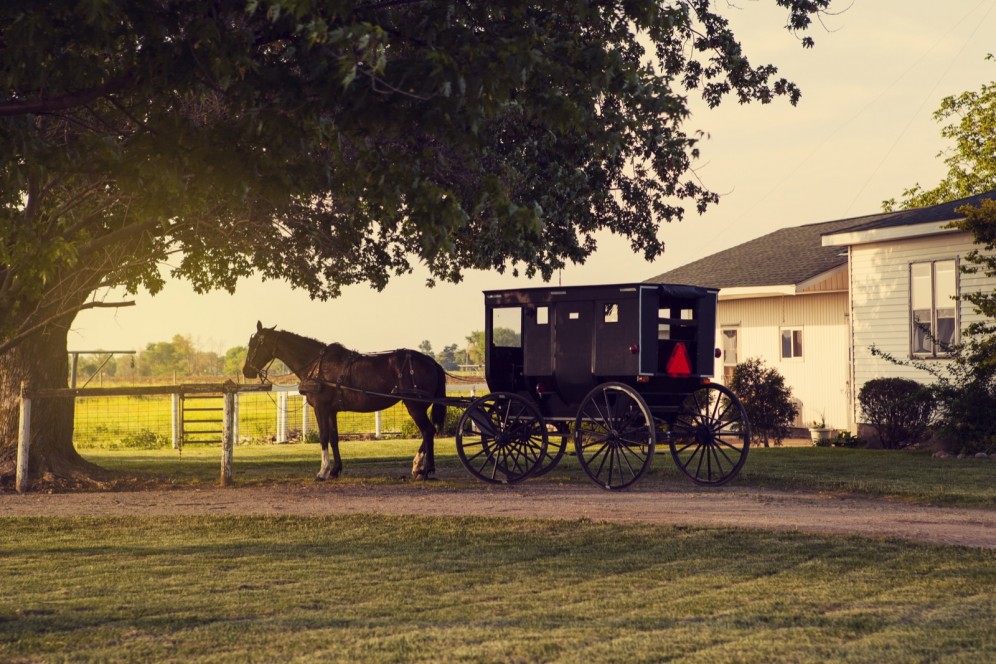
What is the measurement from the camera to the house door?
32125mm

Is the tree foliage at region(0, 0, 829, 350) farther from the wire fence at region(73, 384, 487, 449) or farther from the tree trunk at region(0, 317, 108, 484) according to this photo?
the wire fence at region(73, 384, 487, 449)

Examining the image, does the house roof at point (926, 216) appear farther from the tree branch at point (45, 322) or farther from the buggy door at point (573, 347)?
the tree branch at point (45, 322)

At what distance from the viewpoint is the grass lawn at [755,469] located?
16.6 meters

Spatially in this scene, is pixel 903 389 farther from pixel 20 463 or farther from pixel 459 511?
pixel 20 463

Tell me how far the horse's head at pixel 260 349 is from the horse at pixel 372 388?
24.0 inches

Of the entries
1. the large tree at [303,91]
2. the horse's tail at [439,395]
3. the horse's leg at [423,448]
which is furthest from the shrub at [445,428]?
the large tree at [303,91]

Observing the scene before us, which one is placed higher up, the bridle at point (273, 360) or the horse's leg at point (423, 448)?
the bridle at point (273, 360)

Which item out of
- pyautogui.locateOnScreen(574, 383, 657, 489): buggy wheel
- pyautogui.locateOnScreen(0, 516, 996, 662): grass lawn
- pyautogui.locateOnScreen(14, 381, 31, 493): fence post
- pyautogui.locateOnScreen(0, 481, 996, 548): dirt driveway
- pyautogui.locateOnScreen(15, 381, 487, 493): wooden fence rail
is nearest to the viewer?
pyautogui.locateOnScreen(0, 516, 996, 662): grass lawn

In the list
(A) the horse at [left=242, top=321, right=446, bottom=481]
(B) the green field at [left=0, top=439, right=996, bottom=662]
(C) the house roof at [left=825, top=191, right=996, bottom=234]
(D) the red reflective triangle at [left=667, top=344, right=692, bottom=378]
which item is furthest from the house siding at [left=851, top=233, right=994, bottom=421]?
(B) the green field at [left=0, top=439, right=996, bottom=662]

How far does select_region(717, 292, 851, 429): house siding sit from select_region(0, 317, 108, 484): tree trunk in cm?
1707

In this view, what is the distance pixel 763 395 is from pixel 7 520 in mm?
15912

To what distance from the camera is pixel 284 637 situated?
753 centimetres

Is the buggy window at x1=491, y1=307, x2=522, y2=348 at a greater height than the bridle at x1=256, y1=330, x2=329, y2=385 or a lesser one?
greater

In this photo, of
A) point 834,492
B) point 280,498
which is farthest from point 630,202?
point 280,498
